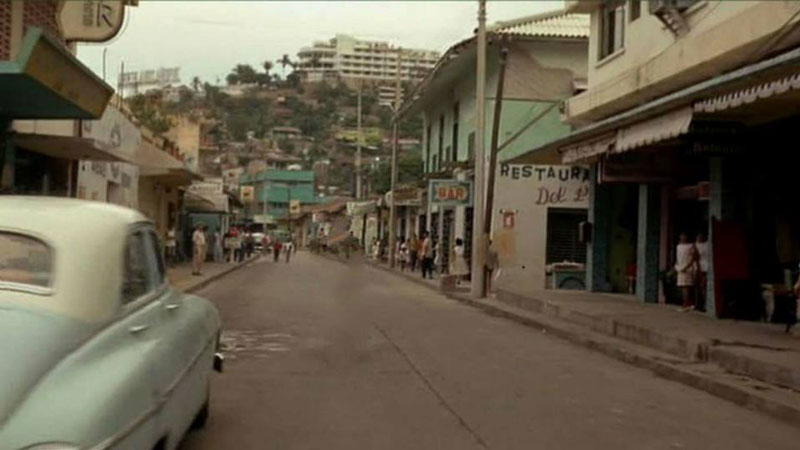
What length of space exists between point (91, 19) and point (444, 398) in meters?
13.7

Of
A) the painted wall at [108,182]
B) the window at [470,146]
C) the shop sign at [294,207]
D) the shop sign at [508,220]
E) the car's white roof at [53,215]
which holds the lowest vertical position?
the car's white roof at [53,215]

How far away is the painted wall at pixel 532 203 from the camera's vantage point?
3512 cm

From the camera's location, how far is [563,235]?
35719 mm

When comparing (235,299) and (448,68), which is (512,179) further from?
(235,299)

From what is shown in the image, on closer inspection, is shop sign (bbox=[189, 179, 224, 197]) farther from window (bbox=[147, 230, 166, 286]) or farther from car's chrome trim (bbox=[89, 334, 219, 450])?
car's chrome trim (bbox=[89, 334, 219, 450])

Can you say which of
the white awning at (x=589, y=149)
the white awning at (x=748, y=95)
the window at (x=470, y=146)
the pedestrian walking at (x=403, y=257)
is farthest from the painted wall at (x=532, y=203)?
the white awning at (x=748, y=95)

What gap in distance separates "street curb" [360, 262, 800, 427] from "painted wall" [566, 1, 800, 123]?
17.7 ft

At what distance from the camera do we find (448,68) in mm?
39906

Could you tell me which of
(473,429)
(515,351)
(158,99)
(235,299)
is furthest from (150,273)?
(158,99)

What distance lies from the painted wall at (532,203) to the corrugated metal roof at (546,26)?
15.8ft

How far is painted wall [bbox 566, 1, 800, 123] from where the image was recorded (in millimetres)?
17234

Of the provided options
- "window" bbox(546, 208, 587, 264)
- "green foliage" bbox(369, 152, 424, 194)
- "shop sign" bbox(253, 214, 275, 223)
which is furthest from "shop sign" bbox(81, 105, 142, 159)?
"shop sign" bbox(253, 214, 275, 223)

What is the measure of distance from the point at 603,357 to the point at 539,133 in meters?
22.2

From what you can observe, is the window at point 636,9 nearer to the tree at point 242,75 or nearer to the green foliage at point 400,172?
the green foliage at point 400,172
